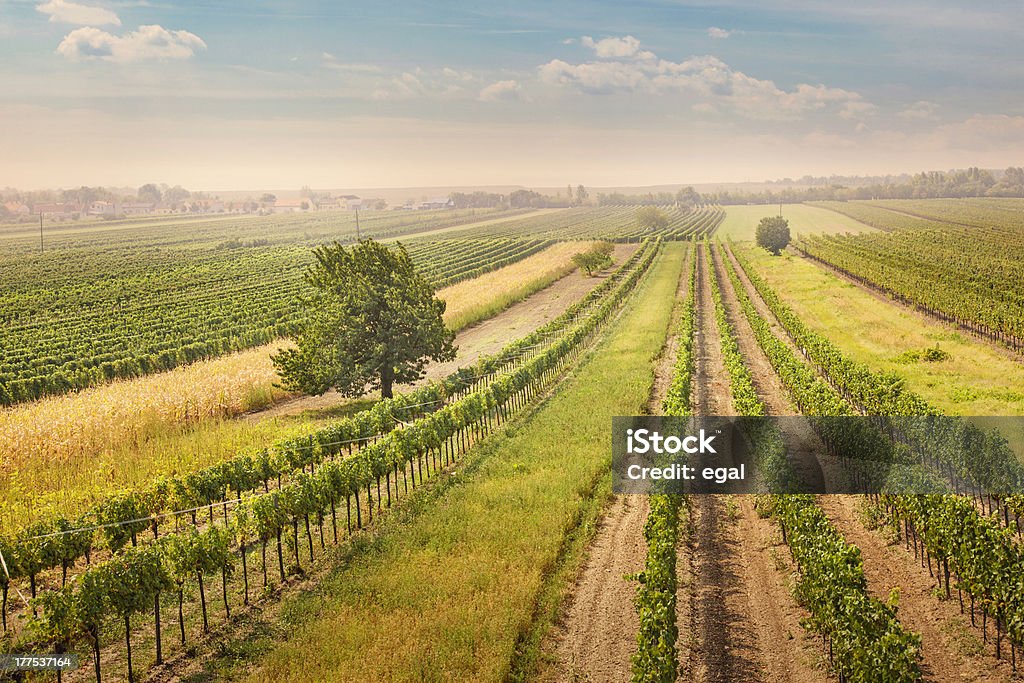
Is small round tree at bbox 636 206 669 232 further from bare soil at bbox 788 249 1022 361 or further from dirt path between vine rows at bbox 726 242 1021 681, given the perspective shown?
dirt path between vine rows at bbox 726 242 1021 681

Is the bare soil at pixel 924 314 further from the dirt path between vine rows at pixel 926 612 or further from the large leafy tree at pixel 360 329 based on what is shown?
the large leafy tree at pixel 360 329

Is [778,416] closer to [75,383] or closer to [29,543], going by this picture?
[29,543]

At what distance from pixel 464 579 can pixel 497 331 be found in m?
44.0

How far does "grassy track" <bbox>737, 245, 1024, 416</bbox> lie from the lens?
1447 inches

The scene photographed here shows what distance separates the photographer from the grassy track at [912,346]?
121 ft

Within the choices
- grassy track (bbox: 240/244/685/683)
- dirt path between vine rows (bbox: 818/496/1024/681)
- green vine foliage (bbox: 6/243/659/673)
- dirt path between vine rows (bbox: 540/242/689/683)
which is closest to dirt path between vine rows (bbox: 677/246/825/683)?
dirt path between vine rows (bbox: 540/242/689/683)

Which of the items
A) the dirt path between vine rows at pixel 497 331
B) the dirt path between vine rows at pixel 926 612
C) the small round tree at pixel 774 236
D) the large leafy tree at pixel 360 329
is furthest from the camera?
the small round tree at pixel 774 236

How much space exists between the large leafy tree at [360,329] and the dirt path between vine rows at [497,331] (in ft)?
7.14

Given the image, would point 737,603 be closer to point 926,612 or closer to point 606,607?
point 606,607

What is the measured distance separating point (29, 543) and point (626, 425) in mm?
21555

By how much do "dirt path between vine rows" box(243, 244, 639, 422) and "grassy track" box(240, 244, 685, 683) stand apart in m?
13.6

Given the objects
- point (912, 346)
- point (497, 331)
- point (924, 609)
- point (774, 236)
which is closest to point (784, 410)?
point (924, 609)

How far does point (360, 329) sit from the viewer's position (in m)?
37.9

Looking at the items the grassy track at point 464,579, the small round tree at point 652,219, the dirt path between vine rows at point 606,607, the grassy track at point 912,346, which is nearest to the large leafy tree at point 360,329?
the grassy track at point 464,579
